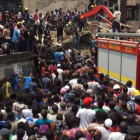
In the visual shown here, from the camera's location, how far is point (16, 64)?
13.0 meters

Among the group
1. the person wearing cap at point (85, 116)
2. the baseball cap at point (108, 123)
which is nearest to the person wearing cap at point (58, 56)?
the person wearing cap at point (85, 116)

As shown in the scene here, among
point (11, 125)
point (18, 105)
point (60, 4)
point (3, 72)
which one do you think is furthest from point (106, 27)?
point (11, 125)

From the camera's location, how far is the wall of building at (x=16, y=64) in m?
12.4

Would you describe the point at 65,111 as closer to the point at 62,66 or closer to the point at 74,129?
the point at 74,129

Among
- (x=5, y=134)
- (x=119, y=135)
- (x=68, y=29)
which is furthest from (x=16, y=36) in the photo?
(x=119, y=135)

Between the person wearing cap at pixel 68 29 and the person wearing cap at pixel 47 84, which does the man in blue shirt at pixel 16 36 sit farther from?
the person wearing cap at pixel 68 29

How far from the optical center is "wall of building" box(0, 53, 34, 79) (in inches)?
488

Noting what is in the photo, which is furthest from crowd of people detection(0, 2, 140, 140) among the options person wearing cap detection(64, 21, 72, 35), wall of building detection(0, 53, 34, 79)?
person wearing cap detection(64, 21, 72, 35)

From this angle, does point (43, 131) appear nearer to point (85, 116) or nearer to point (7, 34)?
point (85, 116)

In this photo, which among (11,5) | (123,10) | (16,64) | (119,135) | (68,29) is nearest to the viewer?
(119,135)

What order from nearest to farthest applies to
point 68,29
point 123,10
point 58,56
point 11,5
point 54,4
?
point 58,56
point 68,29
point 123,10
point 54,4
point 11,5

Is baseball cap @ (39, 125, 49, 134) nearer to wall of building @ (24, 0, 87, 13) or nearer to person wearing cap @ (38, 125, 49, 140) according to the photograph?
person wearing cap @ (38, 125, 49, 140)

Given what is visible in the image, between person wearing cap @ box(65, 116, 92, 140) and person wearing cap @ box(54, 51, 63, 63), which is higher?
person wearing cap @ box(54, 51, 63, 63)

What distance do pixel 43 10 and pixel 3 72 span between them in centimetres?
1512
